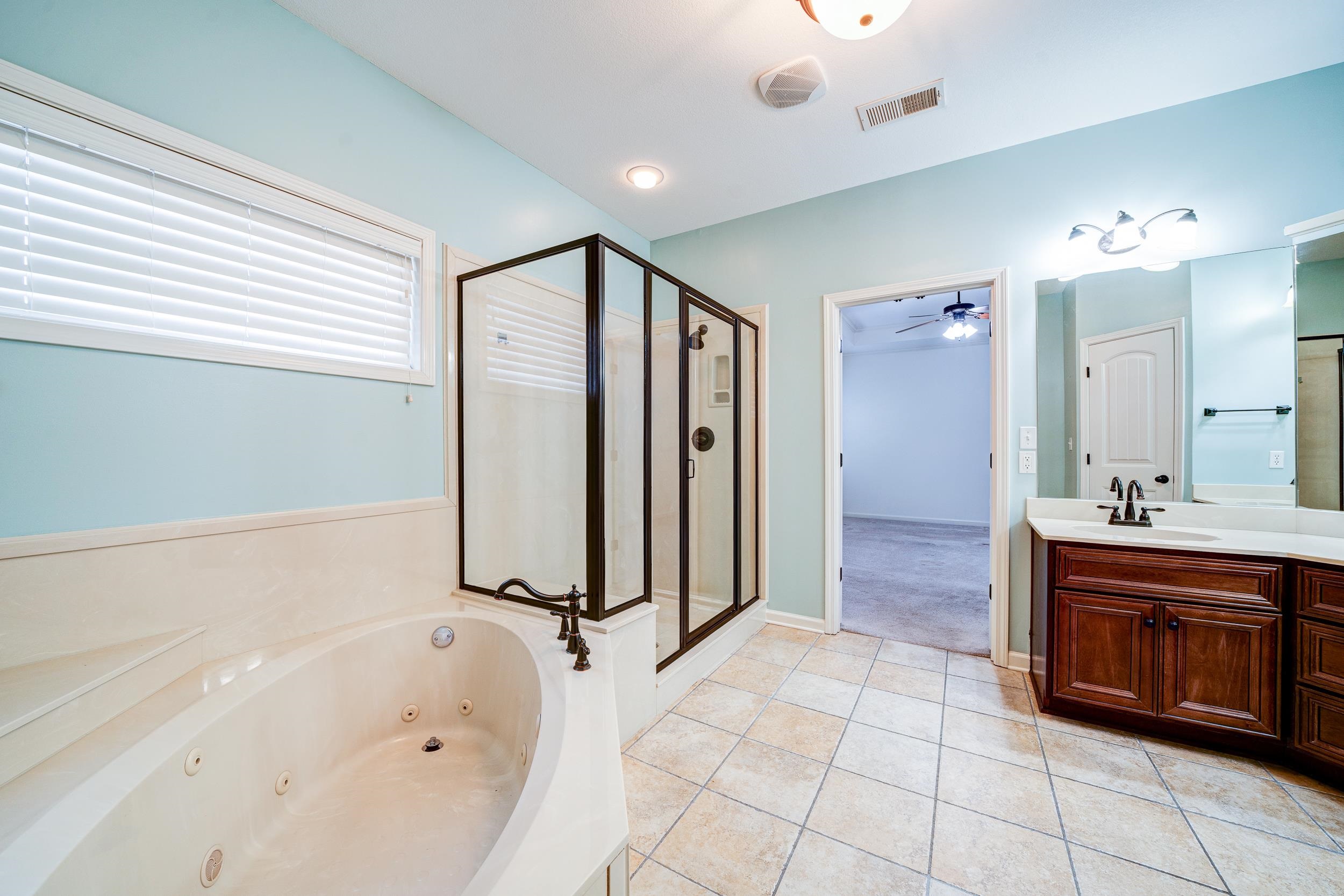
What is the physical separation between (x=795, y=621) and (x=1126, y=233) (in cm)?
263

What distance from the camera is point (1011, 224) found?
2.43 meters

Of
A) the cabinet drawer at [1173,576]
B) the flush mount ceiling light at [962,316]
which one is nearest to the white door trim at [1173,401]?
the cabinet drawer at [1173,576]

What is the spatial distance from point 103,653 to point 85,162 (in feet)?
4.26

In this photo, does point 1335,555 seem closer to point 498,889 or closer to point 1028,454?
point 1028,454

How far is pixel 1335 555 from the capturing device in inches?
61.3

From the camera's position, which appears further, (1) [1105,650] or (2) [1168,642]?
(1) [1105,650]

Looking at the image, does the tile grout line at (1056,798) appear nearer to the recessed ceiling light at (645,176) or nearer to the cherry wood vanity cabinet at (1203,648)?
the cherry wood vanity cabinet at (1203,648)

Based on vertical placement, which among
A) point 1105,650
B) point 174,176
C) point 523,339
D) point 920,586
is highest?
point 174,176

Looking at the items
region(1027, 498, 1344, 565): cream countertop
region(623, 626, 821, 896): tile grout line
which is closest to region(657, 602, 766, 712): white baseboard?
region(623, 626, 821, 896): tile grout line

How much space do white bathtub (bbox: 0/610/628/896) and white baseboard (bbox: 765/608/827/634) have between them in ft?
5.92

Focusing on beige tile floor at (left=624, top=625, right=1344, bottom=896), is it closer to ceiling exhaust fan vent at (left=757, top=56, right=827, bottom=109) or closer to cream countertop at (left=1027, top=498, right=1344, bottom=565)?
cream countertop at (left=1027, top=498, right=1344, bottom=565)

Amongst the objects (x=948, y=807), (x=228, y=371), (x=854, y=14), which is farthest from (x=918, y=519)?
(x=228, y=371)

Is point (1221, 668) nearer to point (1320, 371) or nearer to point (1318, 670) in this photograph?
point (1318, 670)

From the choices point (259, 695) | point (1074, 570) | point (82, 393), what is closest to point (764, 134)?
point (1074, 570)
